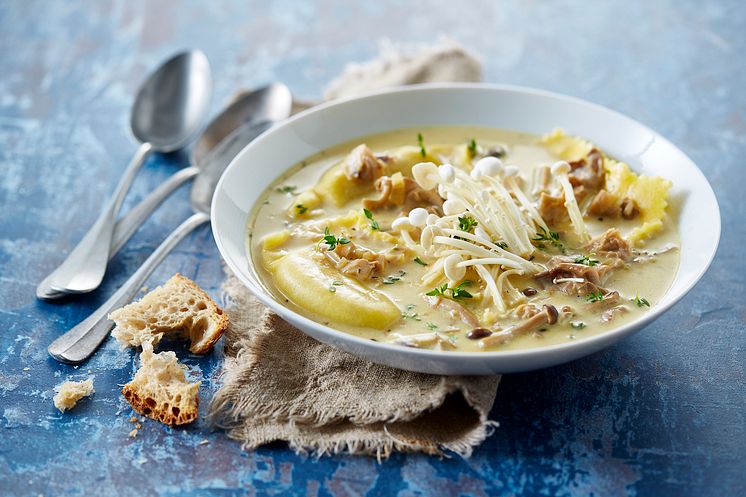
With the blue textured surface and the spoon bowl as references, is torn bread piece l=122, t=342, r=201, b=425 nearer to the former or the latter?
the blue textured surface

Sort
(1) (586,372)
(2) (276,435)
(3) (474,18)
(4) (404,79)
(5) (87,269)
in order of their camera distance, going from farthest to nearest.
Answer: (3) (474,18) → (4) (404,79) → (5) (87,269) → (1) (586,372) → (2) (276,435)

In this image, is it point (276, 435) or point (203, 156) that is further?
point (203, 156)

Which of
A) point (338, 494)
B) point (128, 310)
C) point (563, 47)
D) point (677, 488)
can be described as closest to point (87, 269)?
point (128, 310)

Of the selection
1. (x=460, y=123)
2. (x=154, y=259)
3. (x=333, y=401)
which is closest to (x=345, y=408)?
(x=333, y=401)

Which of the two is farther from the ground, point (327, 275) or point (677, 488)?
point (327, 275)

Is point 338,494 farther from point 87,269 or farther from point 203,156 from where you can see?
Result: point 203,156
